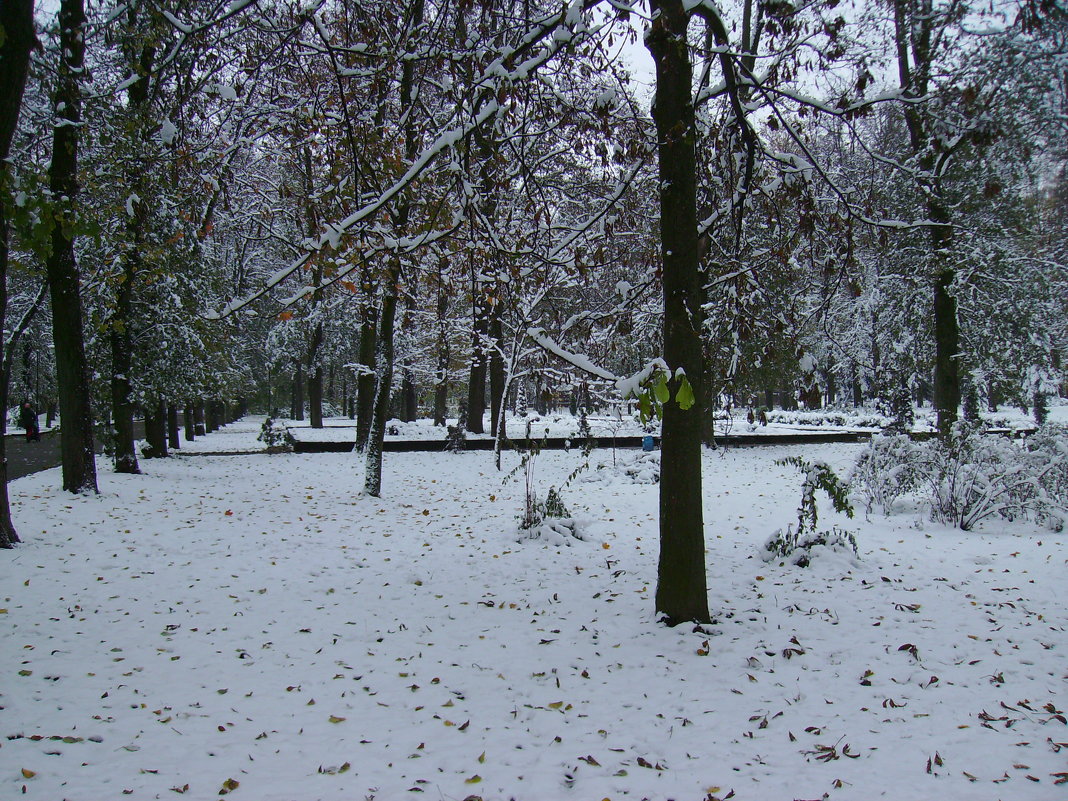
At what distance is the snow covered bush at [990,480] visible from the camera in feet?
25.5

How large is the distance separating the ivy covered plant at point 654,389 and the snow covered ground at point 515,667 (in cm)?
189

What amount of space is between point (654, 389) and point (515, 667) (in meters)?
2.37

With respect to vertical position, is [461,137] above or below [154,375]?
above

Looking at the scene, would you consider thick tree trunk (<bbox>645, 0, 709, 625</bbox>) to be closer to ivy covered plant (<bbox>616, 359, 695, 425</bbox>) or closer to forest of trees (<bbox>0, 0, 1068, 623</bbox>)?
forest of trees (<bbox>0, 0, 1068, 623</bbox>)

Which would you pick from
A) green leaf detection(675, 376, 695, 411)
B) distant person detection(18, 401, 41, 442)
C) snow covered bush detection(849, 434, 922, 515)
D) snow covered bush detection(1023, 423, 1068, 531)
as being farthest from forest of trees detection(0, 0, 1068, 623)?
distant person detection(18, 401, 41, 442)

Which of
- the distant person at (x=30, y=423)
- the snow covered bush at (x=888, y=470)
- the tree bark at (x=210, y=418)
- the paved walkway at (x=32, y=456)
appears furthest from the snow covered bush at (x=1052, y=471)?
the tree bark at (x=210, y=418)

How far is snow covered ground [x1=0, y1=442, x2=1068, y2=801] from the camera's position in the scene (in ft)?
10.3

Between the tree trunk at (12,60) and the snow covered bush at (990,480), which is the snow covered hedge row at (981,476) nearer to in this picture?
the snow covered bush at (990,480)

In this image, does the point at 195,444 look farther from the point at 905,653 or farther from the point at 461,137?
the point at 905,653

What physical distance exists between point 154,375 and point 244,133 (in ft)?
27.4

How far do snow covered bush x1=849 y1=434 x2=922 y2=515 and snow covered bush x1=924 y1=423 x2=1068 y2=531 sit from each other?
0.26 m

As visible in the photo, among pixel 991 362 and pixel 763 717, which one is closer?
pixel 763 717

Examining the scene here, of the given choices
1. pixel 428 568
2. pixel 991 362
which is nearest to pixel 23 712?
pixel 428 568

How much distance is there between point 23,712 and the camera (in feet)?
11.8
